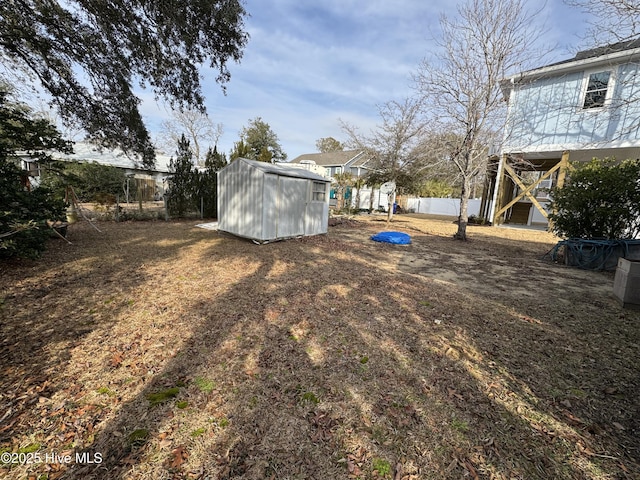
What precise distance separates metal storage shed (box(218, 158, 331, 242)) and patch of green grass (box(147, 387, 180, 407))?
5.60 m

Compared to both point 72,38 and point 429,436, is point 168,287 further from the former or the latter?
point 72,38

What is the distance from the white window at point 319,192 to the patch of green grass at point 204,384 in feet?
24.5


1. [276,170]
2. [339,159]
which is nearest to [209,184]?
[276,170]

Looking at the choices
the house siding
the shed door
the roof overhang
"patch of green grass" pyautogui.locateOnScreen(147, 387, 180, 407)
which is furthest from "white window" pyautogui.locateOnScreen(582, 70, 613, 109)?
"patch of green grass" pyautogui.locateOnScreen(147, 387, 180, 407)

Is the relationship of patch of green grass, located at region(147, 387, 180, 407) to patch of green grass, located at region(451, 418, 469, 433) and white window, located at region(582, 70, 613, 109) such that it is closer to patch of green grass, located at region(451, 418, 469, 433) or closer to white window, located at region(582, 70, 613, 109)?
patch of green grass, located at region(451, 418, 469, 433)

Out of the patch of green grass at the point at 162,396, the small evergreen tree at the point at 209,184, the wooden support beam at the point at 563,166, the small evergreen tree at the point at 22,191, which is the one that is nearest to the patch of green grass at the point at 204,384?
the patch of green grass at the point at 162,396

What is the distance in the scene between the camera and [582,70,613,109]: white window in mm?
10445

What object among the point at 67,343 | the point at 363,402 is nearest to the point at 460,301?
the point at 363,402

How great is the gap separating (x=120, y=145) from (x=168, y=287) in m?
4.50

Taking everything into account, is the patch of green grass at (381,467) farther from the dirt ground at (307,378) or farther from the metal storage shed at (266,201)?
the metal storage shed at (266,201)

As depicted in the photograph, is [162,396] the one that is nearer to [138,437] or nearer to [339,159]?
[138,437]

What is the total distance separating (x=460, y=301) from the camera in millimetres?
4219

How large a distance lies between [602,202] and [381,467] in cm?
834

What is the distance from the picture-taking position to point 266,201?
7.49m
